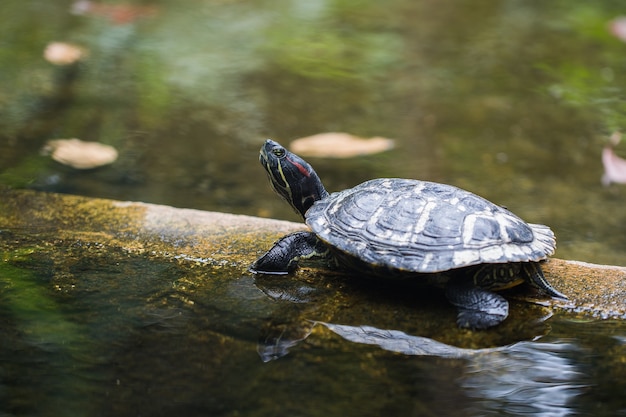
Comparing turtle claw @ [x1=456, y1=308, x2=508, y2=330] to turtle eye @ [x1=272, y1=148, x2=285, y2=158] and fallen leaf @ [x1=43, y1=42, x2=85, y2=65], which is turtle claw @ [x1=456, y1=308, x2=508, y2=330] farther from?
fallen leaf @ [x1=43, y1=42, x2=85, y2=65]

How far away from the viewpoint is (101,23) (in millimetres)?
5945

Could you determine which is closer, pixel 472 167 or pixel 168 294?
pixel 168 294

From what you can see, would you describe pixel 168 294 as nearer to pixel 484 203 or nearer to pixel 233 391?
pixel 233 391

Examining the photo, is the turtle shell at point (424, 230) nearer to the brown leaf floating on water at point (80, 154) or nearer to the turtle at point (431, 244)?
the turtle at point (431, 244)

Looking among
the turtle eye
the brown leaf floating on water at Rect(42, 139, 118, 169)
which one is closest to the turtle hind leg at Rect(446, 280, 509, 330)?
the turtle eye

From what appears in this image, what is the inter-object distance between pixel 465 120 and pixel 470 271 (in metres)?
2.68

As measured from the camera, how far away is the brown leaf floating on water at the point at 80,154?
155 inches

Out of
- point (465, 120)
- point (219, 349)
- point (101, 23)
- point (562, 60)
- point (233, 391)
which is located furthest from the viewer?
point (101, 23)

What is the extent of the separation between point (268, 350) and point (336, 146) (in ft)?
7.54

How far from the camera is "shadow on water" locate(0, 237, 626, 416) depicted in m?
1.73

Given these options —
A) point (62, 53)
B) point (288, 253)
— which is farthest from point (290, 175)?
point (62, 53)

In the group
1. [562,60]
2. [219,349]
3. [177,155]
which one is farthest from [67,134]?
[562,60]

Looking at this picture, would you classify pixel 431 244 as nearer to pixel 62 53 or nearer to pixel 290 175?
pixel 290 175

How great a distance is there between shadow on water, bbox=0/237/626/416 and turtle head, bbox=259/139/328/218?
0.95 feet
